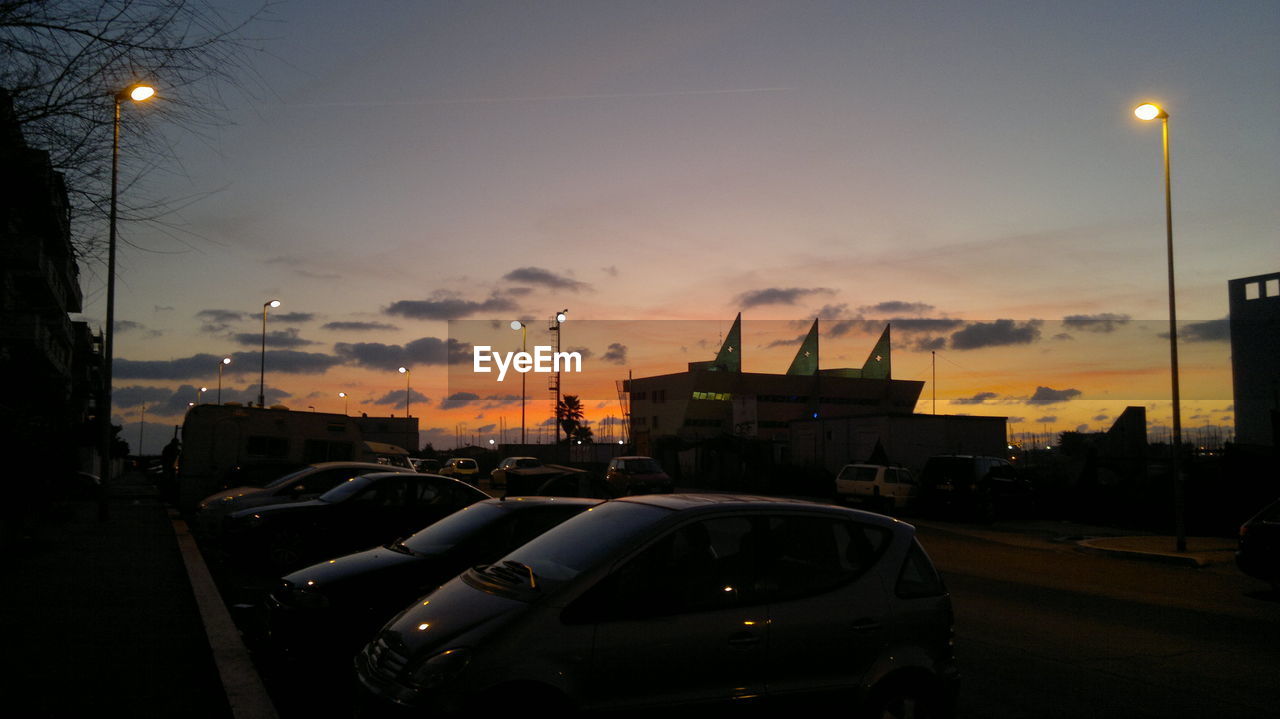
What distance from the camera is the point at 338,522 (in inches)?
494

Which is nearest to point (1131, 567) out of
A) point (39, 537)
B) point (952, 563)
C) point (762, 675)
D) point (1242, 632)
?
point (952, 563)

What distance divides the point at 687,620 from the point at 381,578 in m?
3.49

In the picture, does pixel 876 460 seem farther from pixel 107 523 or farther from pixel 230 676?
pixel 230 676

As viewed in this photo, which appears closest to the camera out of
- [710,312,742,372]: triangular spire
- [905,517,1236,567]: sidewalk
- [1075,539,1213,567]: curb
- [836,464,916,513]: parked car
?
[1075,539,1213,567]: curb

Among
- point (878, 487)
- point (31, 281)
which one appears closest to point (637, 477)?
point (878, 487)

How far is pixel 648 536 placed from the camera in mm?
5039

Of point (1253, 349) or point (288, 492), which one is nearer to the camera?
point (288, 492)

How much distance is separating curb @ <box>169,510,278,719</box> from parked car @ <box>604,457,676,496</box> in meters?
21.8

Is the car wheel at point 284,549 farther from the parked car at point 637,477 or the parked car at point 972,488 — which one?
the parked car at point 637,477

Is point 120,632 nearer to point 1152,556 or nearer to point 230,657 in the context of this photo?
point 230,657

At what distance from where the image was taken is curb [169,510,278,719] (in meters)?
6.36

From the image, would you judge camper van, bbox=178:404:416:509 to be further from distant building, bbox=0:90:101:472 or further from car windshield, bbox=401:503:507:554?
car windshield, bbox=401:503:507:554

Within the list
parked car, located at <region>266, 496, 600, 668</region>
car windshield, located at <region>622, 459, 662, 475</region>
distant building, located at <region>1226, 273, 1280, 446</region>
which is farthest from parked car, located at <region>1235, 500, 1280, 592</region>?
distant building, located at <region>1226, 273, 1280, 446</region>

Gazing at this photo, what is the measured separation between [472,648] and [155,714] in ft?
10.7
